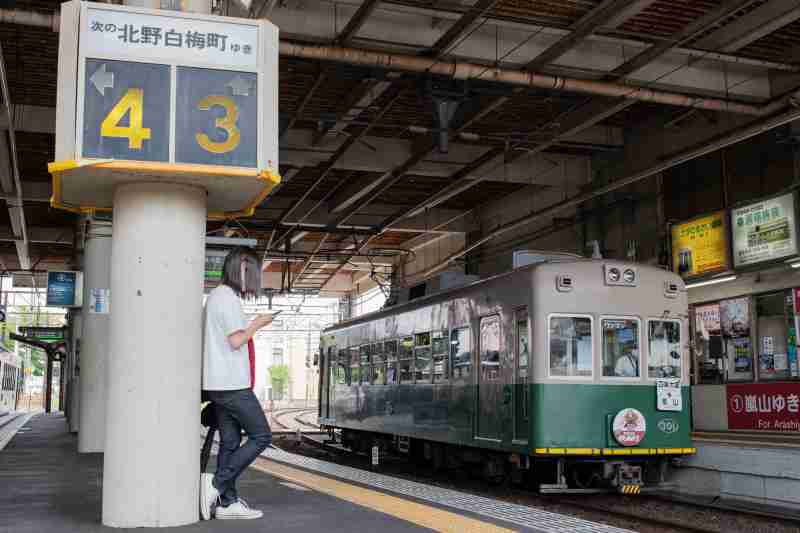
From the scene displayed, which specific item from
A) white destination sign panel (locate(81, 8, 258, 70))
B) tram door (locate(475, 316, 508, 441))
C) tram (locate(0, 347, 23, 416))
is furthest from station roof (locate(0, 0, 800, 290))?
tram (locate(0, 347, 23, 416))

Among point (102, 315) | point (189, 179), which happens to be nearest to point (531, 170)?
point (102, 315)

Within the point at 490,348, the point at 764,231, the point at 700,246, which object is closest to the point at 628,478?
the point at 490,348

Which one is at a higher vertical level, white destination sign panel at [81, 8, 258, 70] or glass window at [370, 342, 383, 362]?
white destination sign panel at [81, 8, 258, 70]

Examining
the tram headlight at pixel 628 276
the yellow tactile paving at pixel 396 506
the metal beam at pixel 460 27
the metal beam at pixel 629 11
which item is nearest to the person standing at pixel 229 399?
the yellow tactile paving at pixel 396 506

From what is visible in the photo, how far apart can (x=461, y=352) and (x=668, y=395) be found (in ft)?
9.36

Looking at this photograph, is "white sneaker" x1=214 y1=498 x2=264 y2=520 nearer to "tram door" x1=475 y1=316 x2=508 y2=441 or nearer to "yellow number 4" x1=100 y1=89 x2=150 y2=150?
"yellow number 4" x1=100 y1=89 x2=150 y2=150

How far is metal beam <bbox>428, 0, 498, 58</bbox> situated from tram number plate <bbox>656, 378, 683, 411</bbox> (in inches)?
201

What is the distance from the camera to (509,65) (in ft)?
46.5

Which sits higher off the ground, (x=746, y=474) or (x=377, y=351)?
(x=377, y=351)

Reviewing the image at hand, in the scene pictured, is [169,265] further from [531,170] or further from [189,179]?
[531,170]

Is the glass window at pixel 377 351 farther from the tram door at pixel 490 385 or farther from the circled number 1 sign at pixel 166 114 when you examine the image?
the circled number 1 sign at pixel 166 114

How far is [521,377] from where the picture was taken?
11.3 meters

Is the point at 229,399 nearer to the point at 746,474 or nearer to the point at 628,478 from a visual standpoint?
the point at 628,478

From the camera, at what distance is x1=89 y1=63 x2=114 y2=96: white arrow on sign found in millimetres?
5227
